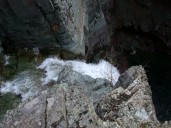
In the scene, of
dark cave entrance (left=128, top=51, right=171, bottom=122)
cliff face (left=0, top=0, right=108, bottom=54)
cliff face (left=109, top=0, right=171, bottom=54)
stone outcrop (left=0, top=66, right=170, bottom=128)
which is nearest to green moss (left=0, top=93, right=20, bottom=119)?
cliff face (left=0, top=0, right=108, bottom=54)

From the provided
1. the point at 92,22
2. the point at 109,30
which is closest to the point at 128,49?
the point at 109,30

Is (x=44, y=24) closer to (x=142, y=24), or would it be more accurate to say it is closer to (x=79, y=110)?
(x=79, y=110)

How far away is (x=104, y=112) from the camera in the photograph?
6.07m

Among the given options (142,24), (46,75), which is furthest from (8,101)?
(142,24)

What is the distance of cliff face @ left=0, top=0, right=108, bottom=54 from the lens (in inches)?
391

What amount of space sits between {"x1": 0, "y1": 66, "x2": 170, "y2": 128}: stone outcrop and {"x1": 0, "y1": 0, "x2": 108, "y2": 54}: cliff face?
4279 millimetres

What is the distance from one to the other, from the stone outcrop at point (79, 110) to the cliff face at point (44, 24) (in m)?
4.28

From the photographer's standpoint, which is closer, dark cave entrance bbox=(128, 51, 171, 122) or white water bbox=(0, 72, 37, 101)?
white water bbox=(0, 72, 37, 101)

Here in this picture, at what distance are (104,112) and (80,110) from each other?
35.4 inches

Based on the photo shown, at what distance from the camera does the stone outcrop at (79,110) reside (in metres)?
5.16

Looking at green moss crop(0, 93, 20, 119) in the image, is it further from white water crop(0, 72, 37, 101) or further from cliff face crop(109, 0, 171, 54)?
cliff face crop(109, 0, 171, 54)

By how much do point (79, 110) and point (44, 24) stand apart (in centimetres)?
549

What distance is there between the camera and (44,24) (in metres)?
10.3

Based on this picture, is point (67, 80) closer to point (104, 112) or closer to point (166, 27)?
point (104, 112)
